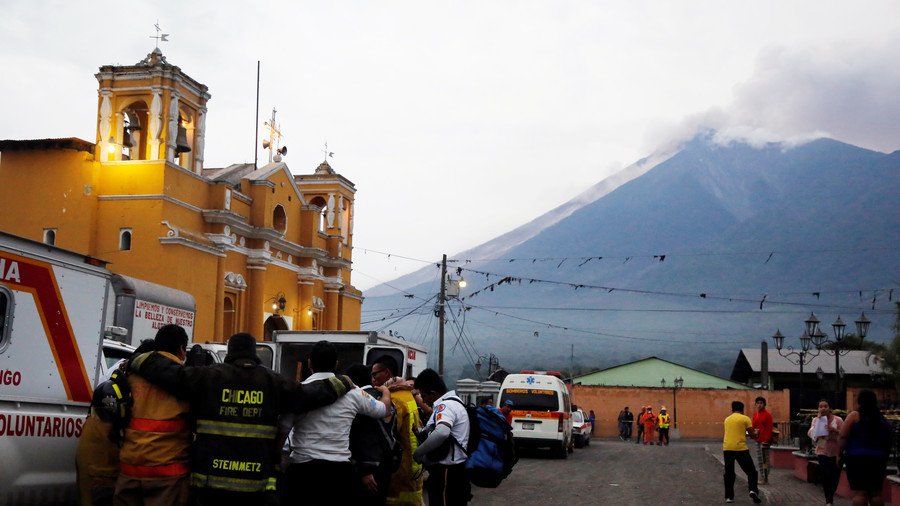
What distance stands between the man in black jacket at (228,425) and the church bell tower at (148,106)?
25.7 m

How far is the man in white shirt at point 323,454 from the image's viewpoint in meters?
6.44

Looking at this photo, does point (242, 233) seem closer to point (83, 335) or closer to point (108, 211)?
point (108, 211)

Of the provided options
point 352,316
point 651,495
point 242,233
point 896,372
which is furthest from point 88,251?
point 896,372

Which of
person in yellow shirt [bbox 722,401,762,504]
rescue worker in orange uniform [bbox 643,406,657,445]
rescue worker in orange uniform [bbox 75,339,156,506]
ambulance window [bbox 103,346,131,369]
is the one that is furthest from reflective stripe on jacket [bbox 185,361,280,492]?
rescue worker in orange uniform [bbox 643,406,657,445]

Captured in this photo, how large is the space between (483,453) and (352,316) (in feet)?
119

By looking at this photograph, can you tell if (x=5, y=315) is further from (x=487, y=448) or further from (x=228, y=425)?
(x=487, y=448)

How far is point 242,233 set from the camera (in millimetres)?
34406

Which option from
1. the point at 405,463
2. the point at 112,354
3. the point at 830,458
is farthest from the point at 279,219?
the point at 405,463

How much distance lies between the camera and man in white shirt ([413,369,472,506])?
830 centimetres

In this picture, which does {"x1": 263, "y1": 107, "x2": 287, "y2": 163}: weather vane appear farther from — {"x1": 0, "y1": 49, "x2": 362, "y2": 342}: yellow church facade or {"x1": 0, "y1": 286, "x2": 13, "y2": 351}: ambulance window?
{"x1": 0, "y1": 286, "x2": 13, "y2": 351}: ambulance window

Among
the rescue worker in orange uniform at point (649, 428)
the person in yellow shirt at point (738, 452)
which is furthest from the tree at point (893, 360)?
the person in yellow shirt at point (738, 452)

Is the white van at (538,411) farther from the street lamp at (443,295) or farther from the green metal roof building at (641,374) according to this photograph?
the green metal roof building at (641,374)

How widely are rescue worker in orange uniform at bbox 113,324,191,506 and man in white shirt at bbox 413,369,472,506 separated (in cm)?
270

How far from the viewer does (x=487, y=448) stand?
8523 mm
